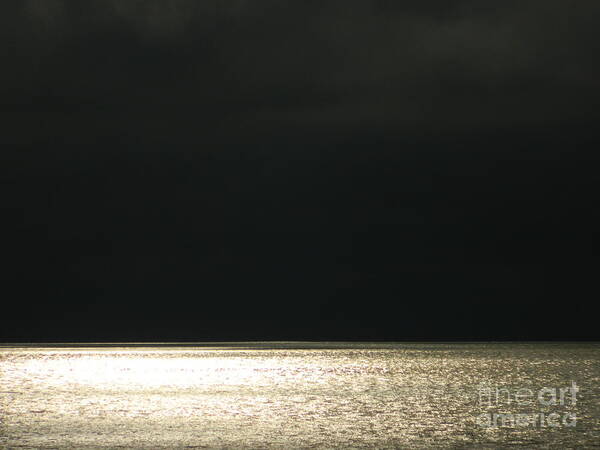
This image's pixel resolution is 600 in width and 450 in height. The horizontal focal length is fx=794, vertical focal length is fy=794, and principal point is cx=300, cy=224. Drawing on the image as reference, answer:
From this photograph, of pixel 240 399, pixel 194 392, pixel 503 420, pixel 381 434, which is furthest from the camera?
pixel 194 392

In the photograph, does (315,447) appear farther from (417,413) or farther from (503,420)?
(417,413)

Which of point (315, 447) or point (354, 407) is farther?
point (354, 407)

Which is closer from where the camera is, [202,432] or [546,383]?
[202,432]

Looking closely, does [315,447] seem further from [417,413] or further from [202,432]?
[417,413]

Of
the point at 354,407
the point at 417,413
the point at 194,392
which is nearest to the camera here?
the point at 417,413

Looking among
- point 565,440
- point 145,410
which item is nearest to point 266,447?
point 565,440

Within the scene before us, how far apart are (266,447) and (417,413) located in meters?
11.1

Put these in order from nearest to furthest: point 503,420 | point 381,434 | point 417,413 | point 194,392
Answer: point 381,434
point 503,420
point 417,413
point 194,392

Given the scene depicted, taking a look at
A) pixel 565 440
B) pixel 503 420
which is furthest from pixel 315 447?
pixel 503 420

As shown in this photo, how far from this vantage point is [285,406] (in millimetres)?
33906

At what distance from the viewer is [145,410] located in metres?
31.0

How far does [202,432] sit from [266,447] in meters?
3.80

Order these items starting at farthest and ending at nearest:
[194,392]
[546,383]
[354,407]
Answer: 1. [546,383]
2. [194,392]
3. [354,407]

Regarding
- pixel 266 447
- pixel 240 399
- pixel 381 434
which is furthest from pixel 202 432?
pixel 240 399
